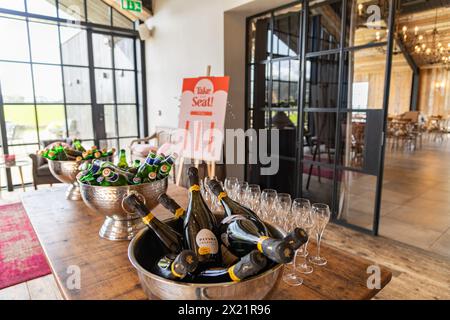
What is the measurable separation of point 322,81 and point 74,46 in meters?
4.38

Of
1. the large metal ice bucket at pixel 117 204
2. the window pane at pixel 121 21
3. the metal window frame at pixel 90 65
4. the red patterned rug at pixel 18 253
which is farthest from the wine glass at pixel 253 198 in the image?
the window pane at pixel 121 21

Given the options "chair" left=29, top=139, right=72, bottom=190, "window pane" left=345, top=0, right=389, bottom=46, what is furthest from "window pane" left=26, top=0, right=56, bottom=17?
"window pane" left=345, top=0, right=389, bottom=46

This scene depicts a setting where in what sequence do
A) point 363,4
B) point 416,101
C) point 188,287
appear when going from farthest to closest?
point 416,101
point 363,4
point 188,287

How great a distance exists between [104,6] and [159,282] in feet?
20.0

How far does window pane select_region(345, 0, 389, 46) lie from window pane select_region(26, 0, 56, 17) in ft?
15.2

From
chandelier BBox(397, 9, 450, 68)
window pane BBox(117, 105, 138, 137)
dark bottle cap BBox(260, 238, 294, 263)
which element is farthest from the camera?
chandelier BBox(397, 9, 450, 68)

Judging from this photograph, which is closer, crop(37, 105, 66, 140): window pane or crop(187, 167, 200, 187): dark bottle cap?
crop(187, 167, 200, 187): dark bottle cap

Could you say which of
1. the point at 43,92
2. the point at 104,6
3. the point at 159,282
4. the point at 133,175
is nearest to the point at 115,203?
the point at 133,175

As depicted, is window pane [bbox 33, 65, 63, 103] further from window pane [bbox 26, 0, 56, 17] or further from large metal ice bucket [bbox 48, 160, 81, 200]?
large metal ice bucket [bbox 48, 160, 81, 200]

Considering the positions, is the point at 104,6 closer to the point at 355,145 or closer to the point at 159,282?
the point at 355,145

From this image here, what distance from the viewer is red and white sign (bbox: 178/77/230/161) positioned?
3.50m

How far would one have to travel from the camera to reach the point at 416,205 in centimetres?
393

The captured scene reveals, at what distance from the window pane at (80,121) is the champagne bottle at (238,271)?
552 cm

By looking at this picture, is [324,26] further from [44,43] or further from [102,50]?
[44,43]
